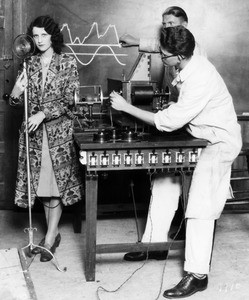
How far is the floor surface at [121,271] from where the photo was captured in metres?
3.71

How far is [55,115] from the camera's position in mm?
4207

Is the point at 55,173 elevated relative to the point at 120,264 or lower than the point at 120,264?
elevated

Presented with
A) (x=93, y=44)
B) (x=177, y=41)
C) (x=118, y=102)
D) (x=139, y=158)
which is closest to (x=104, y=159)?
(x=139, y=158)

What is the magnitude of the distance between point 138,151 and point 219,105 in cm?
63

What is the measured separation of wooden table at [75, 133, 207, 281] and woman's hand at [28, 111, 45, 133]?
1.41 ft

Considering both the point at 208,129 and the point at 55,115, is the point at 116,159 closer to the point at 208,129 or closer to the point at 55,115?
the point at 208,129

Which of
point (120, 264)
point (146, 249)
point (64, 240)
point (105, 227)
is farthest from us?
point (105, 227)

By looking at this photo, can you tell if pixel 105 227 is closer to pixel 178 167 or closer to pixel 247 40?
pixel 178 167

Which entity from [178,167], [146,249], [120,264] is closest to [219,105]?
[178,167]

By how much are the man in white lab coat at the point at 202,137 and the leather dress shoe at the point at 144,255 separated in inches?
23.3

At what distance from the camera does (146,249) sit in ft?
12.9

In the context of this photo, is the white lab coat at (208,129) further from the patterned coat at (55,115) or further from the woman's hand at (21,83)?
the woman's hand at (21,83)

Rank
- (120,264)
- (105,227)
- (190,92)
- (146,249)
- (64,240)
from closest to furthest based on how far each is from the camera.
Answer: (190,92) → (146,249) → (120,264) → (64,240) → (105,227)

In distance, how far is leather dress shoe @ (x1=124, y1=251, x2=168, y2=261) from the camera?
14.1ft
